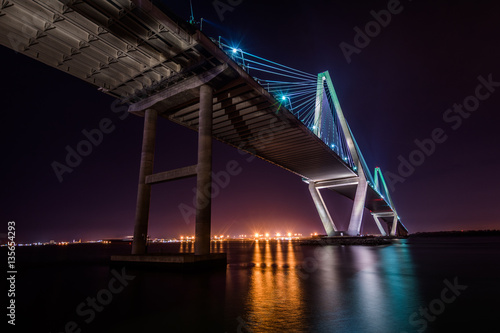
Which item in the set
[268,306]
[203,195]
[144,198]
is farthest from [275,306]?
[144,198]

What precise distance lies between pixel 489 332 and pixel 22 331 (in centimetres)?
801

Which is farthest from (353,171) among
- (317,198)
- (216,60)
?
(216,60)

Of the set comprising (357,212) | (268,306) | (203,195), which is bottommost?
(268,306)

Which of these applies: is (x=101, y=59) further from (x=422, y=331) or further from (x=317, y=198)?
(x=317, y=198)

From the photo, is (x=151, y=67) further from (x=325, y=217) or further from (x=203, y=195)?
(x=325, y=217)

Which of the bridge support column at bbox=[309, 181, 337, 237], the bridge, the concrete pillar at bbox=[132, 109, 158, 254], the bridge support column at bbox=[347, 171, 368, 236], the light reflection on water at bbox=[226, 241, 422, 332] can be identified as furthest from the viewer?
the bridge support column at bbox=[309, 181, 337, 237]

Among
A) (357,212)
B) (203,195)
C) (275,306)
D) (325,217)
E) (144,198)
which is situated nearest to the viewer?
(275,306)

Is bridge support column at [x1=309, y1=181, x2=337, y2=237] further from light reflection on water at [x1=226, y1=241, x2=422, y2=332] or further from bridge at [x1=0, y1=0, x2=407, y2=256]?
light reflection on water at [x1=226, y1=241, x2=422, y2=332]

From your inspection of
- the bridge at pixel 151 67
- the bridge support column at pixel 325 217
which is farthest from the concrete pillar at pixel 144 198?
the bridge support column at pixel 325 217

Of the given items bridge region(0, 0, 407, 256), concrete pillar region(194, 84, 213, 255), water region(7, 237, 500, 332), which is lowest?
water region(7, 237, 500, 332)

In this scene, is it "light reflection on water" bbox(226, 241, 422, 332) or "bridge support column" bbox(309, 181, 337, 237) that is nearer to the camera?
"light reflection on water" bbox(226, 241, 422, 332)

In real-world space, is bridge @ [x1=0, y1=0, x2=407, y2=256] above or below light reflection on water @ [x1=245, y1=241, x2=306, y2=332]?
above

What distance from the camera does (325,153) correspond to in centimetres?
3206

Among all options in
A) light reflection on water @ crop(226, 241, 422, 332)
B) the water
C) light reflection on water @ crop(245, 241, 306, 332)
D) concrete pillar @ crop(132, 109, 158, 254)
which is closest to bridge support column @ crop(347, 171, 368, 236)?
the water
